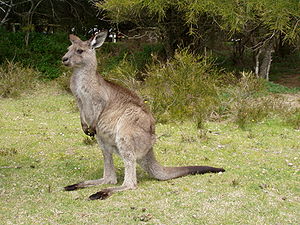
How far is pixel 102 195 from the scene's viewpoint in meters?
4.91

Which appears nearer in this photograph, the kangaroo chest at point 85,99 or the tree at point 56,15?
the kangaroo chest at point 85,99

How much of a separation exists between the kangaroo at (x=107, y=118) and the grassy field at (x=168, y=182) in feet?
1.00

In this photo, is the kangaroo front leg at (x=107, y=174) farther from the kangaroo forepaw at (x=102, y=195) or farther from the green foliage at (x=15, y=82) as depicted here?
the green foliage at (x=15, y=82)

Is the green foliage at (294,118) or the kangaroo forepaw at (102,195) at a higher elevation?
the kangaroo forepaw at (102,195)

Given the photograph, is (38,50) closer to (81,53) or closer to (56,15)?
(56,15)

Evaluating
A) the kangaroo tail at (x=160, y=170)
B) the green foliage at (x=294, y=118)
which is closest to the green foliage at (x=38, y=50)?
the green foliage at (x=294, y=118)

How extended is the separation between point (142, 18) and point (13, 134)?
332 inches

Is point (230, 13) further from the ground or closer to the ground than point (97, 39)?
further from the ground

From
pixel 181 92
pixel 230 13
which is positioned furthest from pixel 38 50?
pixel 181 92

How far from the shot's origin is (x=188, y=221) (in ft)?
14.1

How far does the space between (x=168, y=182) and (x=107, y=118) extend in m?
1.04

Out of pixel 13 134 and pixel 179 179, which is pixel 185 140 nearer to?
pixel 179 179

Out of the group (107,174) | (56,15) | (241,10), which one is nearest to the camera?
(107,174)

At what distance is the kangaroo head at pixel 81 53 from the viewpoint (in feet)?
17.2
